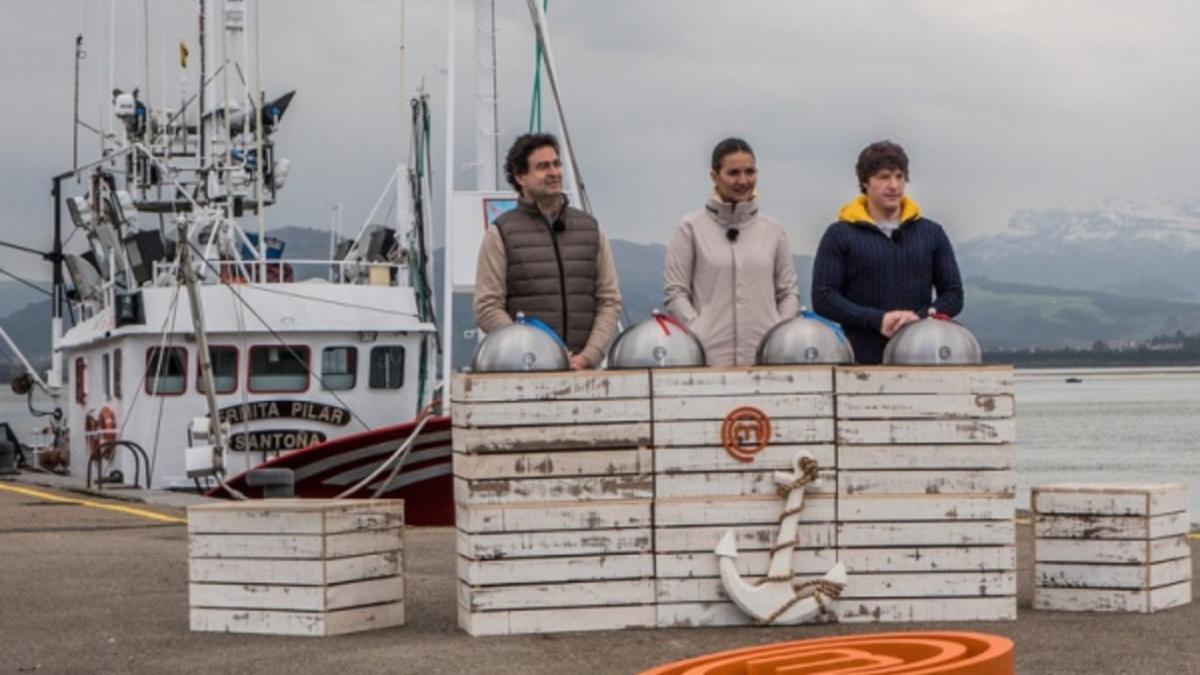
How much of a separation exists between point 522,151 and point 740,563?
2.01 m

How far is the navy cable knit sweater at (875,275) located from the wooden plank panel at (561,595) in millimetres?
1561

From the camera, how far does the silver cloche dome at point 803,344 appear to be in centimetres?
958

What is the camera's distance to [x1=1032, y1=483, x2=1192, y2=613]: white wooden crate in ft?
32.9

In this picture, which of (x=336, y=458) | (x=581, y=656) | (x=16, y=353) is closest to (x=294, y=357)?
(x=336, y=458)

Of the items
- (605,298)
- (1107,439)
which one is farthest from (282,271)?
(1107,439)

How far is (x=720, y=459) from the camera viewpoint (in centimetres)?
951

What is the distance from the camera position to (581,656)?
28.8ft

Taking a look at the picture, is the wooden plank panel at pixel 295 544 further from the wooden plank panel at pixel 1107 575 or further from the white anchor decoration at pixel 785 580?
the wooden plank panel at pixel 1107 575

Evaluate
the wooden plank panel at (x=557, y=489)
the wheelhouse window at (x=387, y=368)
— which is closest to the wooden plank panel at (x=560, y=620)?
the wooden plank panel at (x=557, y=489)

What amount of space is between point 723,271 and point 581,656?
6.61 feet

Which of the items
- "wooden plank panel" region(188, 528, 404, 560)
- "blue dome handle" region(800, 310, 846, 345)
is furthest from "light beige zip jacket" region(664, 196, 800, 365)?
"wooden plank panel" region(188, 528, 404, 560)

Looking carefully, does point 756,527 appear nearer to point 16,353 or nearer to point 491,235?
point 491,235

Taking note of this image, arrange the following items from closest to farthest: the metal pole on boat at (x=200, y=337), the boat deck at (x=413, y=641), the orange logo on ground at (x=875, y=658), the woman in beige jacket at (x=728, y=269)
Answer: the orange logo on ground at (x=875, y=658) < the boat deck at (x=413, y=641) < the woman in beige jacket at (x=728, y=269) < the metal pole on boat at (x=200, y=337)

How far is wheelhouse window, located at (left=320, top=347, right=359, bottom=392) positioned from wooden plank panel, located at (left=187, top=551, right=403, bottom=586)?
15575 millimetres
